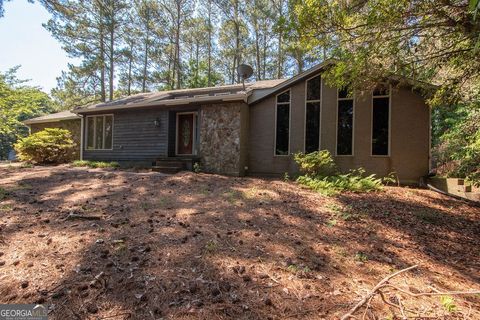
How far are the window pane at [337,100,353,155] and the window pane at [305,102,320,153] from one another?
644mm

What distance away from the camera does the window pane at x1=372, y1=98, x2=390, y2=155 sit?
7.84m

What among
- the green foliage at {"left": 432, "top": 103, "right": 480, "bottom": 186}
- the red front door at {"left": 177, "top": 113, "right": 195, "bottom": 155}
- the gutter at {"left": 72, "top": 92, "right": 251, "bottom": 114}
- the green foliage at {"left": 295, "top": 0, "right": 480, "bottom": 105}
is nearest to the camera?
the green foliage at {"left": 295, "top": 0, "right": 480, "bottom": 105}

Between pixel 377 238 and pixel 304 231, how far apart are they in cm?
97

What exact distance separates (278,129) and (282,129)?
0.14m

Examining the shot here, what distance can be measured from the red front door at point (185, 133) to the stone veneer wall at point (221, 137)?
1245mm

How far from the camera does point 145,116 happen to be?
10734 millimetres

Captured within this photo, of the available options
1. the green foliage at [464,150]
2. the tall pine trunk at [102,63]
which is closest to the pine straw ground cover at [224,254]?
the green foliage at [464,150]

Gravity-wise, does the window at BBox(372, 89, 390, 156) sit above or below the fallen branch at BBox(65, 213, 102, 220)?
above

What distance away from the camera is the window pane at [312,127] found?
8566 mm

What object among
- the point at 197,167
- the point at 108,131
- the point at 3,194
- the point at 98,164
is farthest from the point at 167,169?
the point at 3,194

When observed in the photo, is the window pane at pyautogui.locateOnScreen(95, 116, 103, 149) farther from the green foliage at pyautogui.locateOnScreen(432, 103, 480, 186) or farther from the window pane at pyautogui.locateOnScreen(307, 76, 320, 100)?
the green foliage at pyautogui.locateOnScreen(432, 103, 480, 186)

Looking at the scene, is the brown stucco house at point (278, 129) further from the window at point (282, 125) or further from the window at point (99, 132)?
the window at point (99, 132)

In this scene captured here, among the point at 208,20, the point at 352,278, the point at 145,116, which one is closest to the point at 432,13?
the point at 352,278

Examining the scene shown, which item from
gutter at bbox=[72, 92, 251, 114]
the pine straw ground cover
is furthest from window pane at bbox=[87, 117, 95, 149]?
the pine straw ground cover
